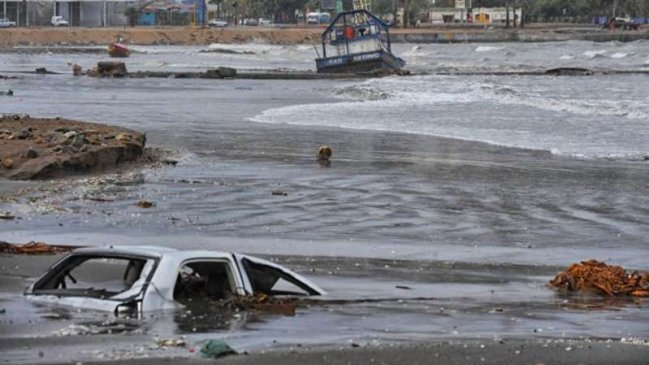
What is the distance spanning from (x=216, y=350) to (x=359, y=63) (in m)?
67.5

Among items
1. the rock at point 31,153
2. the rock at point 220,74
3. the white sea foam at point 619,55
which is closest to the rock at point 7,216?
the rock at point 31,153

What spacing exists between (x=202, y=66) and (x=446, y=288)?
257ft

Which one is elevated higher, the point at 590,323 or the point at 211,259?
the point at 211,259

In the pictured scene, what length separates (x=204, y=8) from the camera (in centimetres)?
18938

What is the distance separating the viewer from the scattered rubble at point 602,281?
15.6 meters

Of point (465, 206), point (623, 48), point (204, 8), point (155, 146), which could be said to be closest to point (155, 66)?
point (623, 48)

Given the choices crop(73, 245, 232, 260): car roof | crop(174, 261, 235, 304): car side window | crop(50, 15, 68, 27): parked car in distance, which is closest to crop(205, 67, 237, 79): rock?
crop(174, 261, 235, 304): car side window

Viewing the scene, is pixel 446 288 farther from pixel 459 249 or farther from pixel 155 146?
pixel 155 146

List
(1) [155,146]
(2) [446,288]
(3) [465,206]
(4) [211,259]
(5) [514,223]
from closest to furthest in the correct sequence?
1. (4) [211,259]
2. (2) [446,288]
3. (5) [514,223]
4. (3) [465,206]
5. (1) [155,146]

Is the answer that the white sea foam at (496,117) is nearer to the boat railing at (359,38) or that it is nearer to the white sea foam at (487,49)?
the boat railing at (359,38)

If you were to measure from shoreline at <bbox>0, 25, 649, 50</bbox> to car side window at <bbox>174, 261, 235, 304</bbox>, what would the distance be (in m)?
131

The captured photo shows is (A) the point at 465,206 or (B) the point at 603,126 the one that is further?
(B) the point at 603,126

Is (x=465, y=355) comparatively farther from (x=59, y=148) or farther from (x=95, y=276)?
(x=59, y=148)

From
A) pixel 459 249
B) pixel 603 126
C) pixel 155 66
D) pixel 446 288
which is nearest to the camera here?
pixel 446 288
